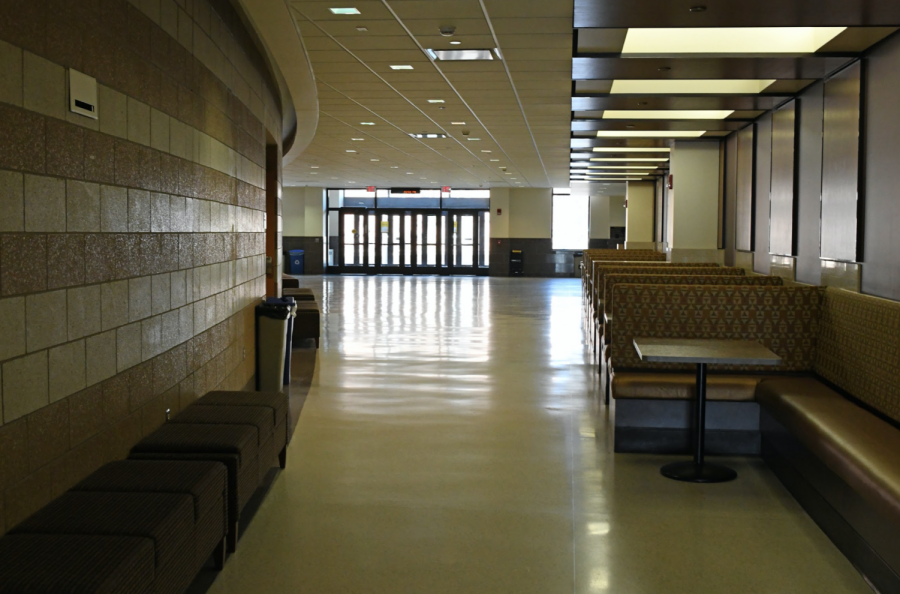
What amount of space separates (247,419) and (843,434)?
284 cm

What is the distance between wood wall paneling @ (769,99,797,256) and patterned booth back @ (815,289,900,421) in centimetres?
285

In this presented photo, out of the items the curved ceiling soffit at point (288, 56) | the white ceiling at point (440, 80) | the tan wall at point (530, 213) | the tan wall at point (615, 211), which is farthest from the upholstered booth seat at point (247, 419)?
the tan wall at point (615, 211)

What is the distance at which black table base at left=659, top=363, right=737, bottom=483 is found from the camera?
4.75 m

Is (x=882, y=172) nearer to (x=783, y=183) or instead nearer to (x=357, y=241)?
(x=783, y=183)

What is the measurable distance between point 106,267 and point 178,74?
1.42 m

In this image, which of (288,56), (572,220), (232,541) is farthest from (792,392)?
(572,220)

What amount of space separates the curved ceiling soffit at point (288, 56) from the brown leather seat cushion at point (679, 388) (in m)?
3.31

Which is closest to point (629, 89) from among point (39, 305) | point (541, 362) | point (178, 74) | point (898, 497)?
point (541, 362)

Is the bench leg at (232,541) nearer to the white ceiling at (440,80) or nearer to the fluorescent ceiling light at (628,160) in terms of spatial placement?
the white ceiling at (440,80)

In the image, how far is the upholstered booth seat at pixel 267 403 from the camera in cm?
447

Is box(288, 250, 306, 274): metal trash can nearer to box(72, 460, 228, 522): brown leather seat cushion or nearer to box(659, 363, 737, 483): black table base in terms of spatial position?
box(659, 363, 737, 483): black table base

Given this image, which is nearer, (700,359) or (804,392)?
(700,359)

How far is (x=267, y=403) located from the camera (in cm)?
448

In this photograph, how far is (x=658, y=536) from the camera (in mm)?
3846
